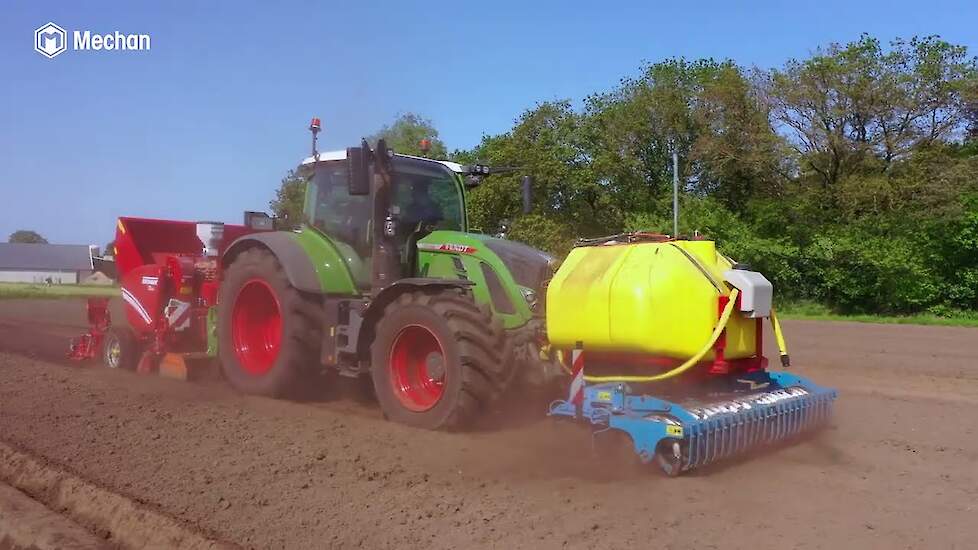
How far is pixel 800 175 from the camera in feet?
89.7

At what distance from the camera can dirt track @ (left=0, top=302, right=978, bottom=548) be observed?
13.0 ft

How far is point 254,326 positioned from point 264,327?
0.10m

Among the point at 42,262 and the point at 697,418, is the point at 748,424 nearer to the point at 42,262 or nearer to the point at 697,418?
the point at 697,418

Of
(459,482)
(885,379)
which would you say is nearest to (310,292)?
(459,482)

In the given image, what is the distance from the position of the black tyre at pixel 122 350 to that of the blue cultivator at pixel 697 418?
19.6 ft

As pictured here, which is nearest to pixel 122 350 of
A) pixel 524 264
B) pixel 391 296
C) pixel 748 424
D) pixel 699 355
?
pixel 391 296

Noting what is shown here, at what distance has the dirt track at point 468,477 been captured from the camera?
3947 mm

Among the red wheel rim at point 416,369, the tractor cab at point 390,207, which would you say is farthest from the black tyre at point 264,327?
the red wheel rim at point 416,369

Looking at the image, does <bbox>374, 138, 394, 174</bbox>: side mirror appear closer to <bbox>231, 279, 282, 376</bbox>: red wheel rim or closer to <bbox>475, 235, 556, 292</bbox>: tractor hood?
<bbox>475, 235, 556, 292</bbox>: tractor hood

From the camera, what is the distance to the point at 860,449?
589 centimetres

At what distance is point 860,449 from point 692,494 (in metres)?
2.05

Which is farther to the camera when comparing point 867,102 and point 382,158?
point 867,102

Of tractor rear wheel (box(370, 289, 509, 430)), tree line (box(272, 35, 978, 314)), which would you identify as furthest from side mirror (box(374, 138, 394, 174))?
tree line (box(272, 35, 978, 314))

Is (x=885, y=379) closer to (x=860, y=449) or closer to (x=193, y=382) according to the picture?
(x=860, y=449)
